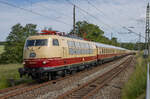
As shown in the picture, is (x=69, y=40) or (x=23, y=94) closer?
(x=23, y=94)

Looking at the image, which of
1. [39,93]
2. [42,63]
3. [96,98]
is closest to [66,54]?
[42,63]

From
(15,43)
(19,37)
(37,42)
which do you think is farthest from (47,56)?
(19,37)

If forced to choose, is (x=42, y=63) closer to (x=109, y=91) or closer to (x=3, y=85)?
(x=3, y=85)

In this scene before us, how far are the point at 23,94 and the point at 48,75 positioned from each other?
134 inches

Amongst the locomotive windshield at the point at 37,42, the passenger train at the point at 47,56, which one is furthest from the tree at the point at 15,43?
the locomotive windshield at the point at 37,42

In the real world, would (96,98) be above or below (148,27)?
below

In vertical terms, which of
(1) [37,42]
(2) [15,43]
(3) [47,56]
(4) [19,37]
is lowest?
(3) [47,56]

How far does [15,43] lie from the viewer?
61.3 meters

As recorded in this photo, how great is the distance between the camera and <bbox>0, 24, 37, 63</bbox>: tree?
57816 millimetres

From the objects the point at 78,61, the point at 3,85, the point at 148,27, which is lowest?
the point at 3,85

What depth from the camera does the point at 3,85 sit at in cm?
1134

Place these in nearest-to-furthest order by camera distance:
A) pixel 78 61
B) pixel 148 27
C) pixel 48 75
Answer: pixel 48 75
pixel 78 61
pixel 148 27

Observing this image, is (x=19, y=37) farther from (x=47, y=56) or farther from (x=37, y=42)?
(x=47, y=56)

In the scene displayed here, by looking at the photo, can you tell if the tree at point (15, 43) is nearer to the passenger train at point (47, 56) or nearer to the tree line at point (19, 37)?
the tree line at point (19, 37)
